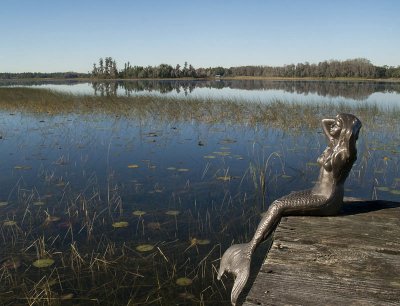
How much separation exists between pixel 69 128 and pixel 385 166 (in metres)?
9.42

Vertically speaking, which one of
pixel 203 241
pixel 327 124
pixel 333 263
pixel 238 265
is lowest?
pixel 203 241

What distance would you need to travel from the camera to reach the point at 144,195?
6008 millimetres

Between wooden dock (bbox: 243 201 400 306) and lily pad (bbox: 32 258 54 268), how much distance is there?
274 centimetres

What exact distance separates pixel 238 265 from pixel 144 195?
3.77 metres

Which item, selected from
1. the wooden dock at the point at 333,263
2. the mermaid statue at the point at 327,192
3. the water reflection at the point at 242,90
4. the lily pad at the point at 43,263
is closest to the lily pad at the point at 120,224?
the lily pad at the point at 43,263

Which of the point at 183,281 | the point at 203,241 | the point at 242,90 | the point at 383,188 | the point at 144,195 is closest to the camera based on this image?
the point at 183,281

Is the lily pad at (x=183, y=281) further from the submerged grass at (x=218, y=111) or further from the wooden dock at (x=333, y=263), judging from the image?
the submerged grass at (x=218, y=111)

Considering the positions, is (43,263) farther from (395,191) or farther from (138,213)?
(395,191)

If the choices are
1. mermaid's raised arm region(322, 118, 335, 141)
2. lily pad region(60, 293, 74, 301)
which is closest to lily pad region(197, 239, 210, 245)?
lily pad region(60, 293, 74, 301)

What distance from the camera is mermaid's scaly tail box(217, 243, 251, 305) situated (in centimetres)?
223

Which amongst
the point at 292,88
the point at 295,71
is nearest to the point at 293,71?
the point at 295,71

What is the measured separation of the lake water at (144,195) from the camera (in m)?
3.72

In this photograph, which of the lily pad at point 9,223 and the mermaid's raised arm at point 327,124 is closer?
the mermaid's raised arm at point 327,124

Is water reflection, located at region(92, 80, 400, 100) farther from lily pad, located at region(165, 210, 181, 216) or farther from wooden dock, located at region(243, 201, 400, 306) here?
wooden dock, located at region(243, 201, 400, 306)
